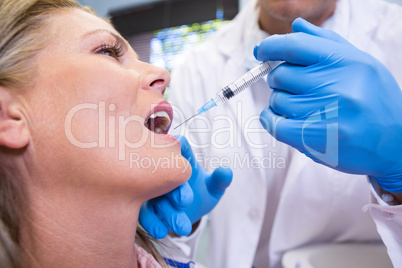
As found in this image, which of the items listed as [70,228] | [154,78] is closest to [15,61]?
[154,78]

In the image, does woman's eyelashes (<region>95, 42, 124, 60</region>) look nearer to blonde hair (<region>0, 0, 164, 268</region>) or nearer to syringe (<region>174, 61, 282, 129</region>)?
blonde hair (<region>0, 0, 164, 268</region>)

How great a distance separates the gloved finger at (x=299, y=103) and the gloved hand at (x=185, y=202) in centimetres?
31

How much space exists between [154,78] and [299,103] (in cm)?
43

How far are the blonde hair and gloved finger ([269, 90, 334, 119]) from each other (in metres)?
0.69

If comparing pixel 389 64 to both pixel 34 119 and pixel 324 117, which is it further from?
pixel 34 119

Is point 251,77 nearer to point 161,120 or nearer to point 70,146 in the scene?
point 161,120

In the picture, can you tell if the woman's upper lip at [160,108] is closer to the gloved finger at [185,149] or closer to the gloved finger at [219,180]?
the gloved finger at [185,149]

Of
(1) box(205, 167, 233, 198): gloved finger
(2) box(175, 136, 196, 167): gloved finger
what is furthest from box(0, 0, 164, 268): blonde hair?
(1) box(205, 167, 233, 198): gloved finger

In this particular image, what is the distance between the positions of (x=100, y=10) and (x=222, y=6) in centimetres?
155

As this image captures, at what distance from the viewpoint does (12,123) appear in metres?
0.81

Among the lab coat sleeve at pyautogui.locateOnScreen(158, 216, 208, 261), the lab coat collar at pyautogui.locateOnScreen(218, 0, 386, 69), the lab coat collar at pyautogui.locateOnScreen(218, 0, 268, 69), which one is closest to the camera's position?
the lab coat sleeve at pyautogui.locateOnScreen(158, 216, 208, 261)

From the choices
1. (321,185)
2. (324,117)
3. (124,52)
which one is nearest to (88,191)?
(124,52)

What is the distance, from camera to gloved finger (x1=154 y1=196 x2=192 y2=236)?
1.03 metres

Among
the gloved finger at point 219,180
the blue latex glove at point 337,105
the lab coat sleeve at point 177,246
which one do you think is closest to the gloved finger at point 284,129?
the blue latex glove at point 337,105
